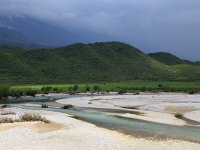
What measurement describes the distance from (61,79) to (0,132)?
15895cm

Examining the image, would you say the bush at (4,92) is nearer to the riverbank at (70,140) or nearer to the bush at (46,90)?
the bush at (46,90)

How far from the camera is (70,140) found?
33688mm

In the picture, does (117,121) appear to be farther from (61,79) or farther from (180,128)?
(61,79)

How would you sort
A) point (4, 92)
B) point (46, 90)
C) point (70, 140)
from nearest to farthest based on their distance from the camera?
point (70, 140) → point (4, 92) → point (46, 90)

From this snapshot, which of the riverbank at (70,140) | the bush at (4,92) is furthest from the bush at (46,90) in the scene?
the riverbank at (70,140)

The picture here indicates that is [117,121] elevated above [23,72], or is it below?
below

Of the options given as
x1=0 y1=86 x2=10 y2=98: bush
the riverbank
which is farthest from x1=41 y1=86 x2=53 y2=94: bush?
the riverbank

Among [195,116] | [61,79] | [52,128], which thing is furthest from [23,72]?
[52,128]

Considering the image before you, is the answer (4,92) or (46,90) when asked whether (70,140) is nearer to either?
(4,92)

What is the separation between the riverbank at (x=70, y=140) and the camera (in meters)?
31.6

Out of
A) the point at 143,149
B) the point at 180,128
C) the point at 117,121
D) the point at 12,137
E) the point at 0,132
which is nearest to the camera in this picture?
the point at 143,149

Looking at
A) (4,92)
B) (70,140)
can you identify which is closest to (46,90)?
(4,92)

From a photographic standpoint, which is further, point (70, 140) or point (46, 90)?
point (46, 90)

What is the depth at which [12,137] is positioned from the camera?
3428cm
